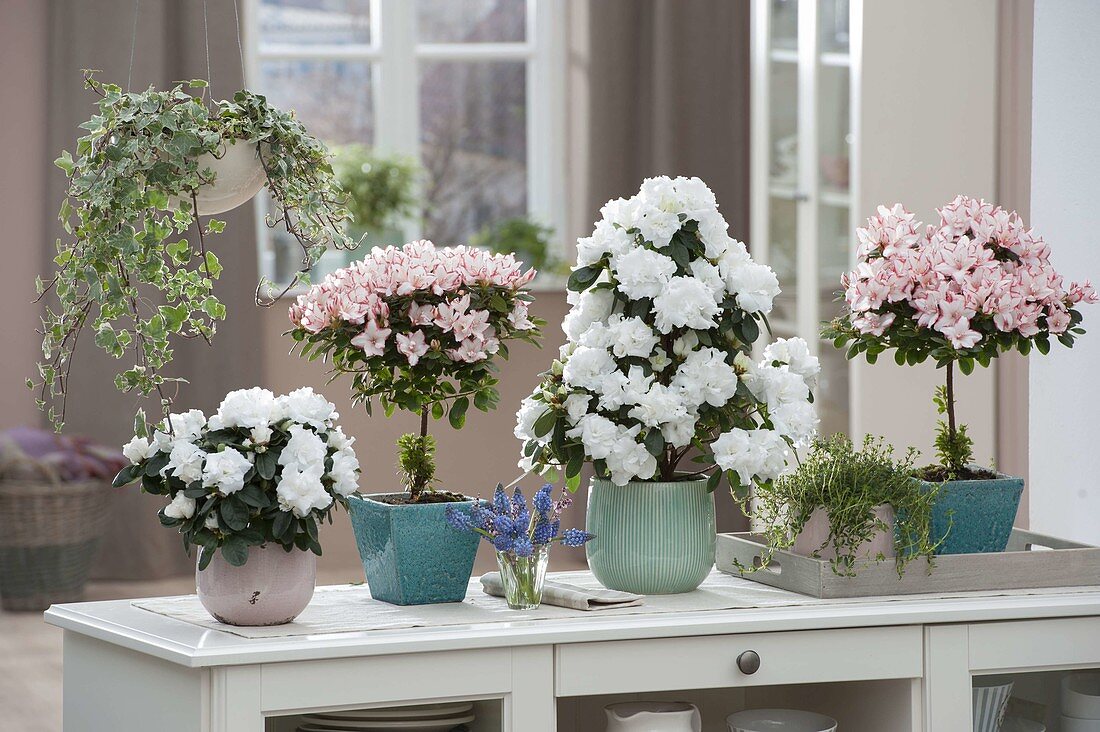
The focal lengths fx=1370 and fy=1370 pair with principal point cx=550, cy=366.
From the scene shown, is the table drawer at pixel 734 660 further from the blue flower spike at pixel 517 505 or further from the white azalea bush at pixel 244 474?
the white azalea bush at pixel 244 474

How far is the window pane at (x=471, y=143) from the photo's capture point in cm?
519

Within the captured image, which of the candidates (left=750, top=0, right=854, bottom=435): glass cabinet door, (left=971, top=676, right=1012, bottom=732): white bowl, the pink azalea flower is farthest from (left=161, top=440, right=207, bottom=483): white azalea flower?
(left=750, top=0, right=854, bottom=435): glass cabinet door

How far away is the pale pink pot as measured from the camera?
1830mm

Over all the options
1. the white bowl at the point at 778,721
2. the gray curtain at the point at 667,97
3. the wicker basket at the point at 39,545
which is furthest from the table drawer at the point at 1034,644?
the wicker basket at the point at 39,545

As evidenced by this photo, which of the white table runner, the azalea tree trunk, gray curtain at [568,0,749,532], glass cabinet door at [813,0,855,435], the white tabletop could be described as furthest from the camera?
gray curtain at [568,0,749,532]

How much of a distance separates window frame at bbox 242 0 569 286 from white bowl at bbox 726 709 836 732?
3354 millimetres

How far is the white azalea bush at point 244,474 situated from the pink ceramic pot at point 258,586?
16mm

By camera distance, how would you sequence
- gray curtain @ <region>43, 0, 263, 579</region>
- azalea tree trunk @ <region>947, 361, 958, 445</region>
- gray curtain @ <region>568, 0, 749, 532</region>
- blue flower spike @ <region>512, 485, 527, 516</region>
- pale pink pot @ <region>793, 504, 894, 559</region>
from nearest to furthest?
blue flower spike @ <region>512, 485, 527, 516</region> → pale pink pot @ <region>793, 504, 894, 559</region> → azalea tree trunk @ <region>947, 361, 958, 445</region> → gray curtain @ <region>43, 0, 263, 579</region> → gray curtain @ <region>568, 0, 749, 532</region>

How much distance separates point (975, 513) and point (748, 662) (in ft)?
1.51

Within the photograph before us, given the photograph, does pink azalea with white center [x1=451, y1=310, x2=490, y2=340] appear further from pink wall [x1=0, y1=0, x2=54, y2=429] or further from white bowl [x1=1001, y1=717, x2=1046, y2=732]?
pink wall [x1=0, y1=0, x2=54, y2=429]

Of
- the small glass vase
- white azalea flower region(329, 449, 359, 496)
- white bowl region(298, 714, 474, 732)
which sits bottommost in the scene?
white bowl region(298, 714, 474, 732)

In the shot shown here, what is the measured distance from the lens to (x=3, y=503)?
13.9 ft

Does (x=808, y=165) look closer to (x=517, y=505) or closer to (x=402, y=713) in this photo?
(x=517, y=505)

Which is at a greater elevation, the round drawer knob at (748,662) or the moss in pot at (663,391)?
the moss in pot at (663,391)
